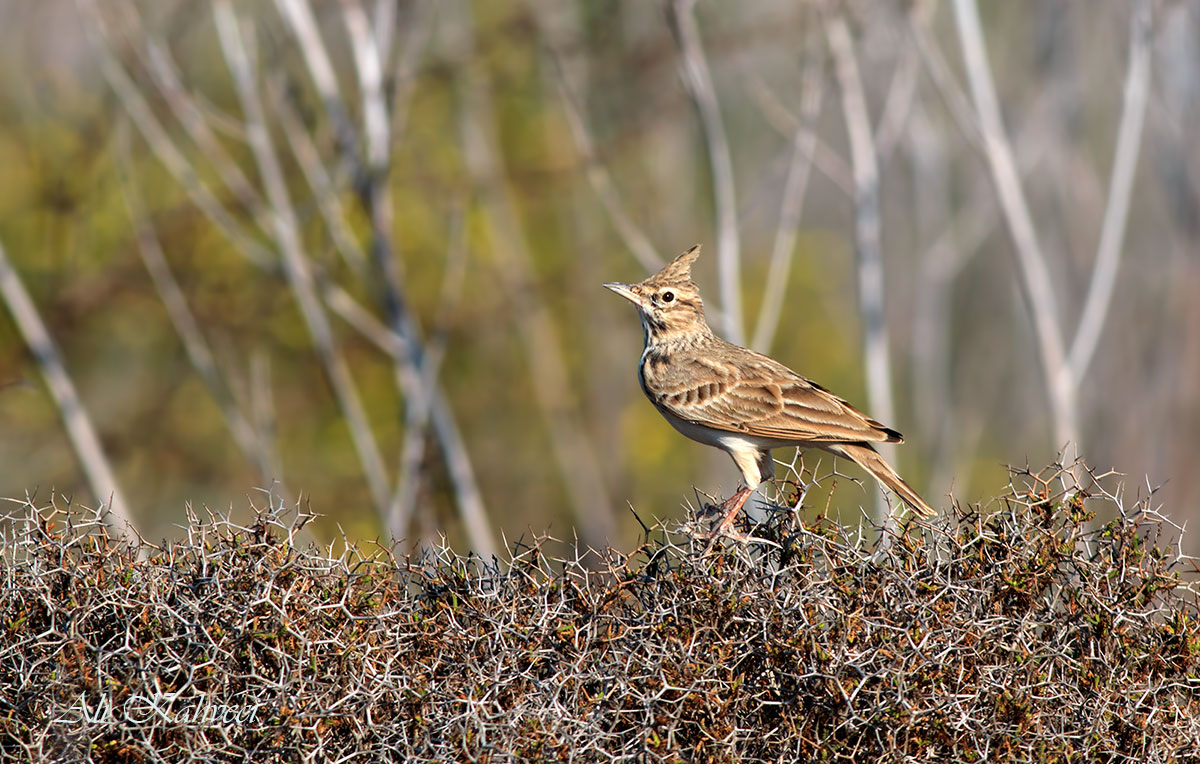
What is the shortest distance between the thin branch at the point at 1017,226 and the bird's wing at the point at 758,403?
211 centimetres

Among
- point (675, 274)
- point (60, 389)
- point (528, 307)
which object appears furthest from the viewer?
point (528, 307)

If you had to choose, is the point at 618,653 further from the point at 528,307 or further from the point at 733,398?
the point at 528,307

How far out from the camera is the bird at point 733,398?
4.19 metres

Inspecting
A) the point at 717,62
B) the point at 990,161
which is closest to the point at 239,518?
the point at 717,62

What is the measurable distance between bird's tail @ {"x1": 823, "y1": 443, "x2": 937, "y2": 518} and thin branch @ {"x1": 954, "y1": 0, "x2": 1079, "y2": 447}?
2.32 metres

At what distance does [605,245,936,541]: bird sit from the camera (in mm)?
4191

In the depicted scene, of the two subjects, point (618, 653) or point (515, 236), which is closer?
point (618, 653)

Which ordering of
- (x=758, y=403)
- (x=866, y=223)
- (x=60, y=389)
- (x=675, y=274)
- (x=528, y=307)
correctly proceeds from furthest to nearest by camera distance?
1. (x=528, y=307)
2. (x=866, y=223)
3. (x=60, y=389)
4. (x=675, y=274)
5. (x=758, y=403)

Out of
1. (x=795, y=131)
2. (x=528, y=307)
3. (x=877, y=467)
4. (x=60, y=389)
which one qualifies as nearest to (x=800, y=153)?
(x=795, y=131)

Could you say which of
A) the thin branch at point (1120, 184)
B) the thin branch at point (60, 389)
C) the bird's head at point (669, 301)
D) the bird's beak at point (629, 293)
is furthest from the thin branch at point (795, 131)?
the thin branch at point (60, 389)

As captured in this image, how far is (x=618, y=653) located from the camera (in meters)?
2.23

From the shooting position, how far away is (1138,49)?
597 centimetres

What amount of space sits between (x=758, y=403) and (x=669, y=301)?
74 centimetres

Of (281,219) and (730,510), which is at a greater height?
(281,219)
